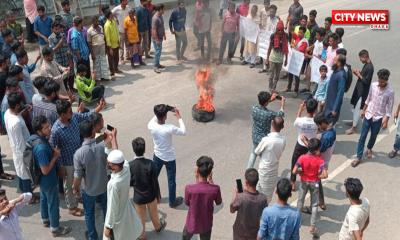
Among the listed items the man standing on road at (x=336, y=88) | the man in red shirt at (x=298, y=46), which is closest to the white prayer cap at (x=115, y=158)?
the man standing on road at (x=336, y=88)

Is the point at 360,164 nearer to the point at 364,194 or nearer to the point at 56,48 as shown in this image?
the point at 364,194

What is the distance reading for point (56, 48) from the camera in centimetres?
1126

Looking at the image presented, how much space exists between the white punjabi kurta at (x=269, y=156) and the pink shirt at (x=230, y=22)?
7.31 meters

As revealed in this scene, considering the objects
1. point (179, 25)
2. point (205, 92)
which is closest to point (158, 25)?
point (179, 25)

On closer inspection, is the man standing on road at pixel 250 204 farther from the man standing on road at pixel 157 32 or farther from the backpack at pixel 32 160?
the man standing on road at pixel 157 32

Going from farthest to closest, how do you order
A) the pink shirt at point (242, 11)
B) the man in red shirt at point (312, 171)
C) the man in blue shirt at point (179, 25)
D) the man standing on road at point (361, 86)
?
the pink shirt at point (242, 11)
the man in blue shirt at point (179, 25)
the man standing on road at point (361, 86)
the man in red shirt at point (312, 171)

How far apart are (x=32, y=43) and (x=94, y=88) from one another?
6.32 m

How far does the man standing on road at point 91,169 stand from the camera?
606cm

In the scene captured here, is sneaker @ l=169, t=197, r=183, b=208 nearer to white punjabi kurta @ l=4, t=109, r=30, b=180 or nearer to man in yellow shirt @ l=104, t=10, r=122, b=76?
white punjabi kurta @ l=4, t=109, r=30, b=180

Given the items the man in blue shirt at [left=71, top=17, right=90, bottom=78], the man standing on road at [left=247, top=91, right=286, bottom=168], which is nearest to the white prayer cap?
the man standing on road at [left=247, top=91, right=286, bottom=168]

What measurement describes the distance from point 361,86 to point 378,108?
1286 millimetres

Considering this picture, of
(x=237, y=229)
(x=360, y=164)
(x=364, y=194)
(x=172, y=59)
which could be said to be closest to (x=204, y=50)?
(x=172, y=59)

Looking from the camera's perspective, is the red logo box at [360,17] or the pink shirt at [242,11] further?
the red logo box at [360,17]

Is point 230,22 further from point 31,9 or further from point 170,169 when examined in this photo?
point 170,169
